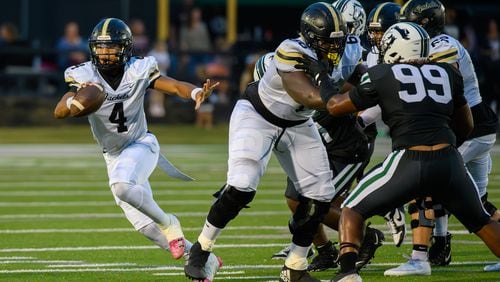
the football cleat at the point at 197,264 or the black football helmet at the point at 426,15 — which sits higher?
the black football helmet at the point at 426,15

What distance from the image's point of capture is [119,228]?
9539mm

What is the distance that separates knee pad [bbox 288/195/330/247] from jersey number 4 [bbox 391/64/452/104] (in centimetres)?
97

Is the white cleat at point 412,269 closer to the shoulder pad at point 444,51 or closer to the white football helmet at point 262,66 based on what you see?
the shoulder pad at point 444,51

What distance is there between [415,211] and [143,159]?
1734mm

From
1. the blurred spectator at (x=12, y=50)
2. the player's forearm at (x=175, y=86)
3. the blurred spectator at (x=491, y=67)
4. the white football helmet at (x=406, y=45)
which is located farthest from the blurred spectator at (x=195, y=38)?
the white football helmet at (x=406, y=45)

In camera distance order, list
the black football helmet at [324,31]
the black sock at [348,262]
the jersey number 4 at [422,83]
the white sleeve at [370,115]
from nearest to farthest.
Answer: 1. the jersey number 4 at [422,83]
2. the black sock at [348,262]
3. the black football helmet at [324,31]
4. the white sleeve at [370,115]

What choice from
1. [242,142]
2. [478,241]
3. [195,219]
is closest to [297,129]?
[242,142]

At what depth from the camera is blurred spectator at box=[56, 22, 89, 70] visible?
64.7 ft

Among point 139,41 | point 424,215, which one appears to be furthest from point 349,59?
point 139,41

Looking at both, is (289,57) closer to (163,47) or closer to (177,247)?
(177,247)

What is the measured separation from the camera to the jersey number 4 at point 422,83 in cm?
632

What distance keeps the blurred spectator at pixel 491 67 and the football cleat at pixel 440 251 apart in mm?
11152

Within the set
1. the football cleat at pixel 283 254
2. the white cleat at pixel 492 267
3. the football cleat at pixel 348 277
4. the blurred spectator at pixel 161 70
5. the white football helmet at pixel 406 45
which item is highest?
the white football helmet at pixel 406 45

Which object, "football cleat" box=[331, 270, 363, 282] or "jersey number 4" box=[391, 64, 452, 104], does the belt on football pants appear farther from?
"football cleat" box=[331, 270, 363, 282]
